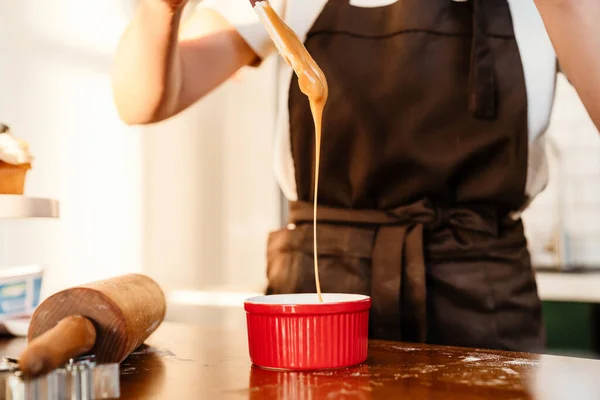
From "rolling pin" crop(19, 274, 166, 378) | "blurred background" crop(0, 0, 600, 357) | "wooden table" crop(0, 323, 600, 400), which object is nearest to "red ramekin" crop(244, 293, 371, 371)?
"wooden table" crop(0, 323, 600, 400)

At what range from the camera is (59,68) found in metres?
1.58

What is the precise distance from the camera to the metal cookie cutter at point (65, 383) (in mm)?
492

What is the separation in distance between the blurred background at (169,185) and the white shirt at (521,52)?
58 centimetres

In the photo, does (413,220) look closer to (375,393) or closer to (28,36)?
(375,393)

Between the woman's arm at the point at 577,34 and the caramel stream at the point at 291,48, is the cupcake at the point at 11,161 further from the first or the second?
the woman's arm at the point at 577,34

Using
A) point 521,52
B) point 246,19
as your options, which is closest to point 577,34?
point 521,52

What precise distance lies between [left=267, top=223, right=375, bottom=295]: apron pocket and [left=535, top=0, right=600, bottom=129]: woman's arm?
0.36m

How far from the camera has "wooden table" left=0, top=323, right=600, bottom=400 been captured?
0.57 meters

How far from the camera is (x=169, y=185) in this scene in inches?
78.3

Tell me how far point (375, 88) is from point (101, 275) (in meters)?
1.00

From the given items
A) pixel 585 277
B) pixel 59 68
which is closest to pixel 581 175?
pixel 585 277

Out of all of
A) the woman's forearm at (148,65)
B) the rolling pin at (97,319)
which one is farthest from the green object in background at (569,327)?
the rolling pin at (97,319)

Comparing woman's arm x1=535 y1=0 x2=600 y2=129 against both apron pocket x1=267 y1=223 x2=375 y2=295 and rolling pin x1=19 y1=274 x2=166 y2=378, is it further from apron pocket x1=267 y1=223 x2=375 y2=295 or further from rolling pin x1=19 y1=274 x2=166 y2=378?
rolling pin x1=19 y1=274 x2=166 y2=378

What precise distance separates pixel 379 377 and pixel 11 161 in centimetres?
59
